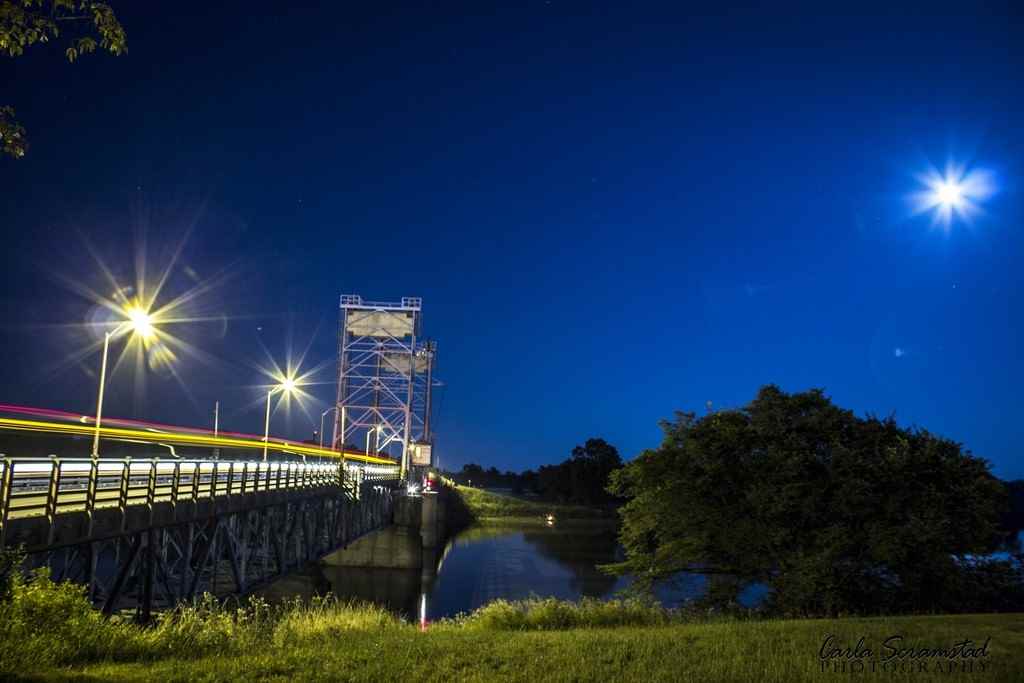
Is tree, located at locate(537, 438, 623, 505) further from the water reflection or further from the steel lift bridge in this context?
the steel lift bridge

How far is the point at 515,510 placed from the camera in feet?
429

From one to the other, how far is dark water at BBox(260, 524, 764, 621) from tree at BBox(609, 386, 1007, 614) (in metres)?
15.0

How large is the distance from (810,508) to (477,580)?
43.5 metres

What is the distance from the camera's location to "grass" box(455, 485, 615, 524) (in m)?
126

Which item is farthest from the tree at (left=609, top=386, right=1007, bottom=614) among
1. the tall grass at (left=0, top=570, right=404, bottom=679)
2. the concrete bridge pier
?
the concrete bridge pier

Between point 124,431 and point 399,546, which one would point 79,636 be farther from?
point 399,546

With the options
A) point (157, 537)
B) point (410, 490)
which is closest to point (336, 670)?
point (157, 537)

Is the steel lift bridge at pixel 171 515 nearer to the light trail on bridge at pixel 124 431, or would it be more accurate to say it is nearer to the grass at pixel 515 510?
the light trail on bridge at pixel 124 431

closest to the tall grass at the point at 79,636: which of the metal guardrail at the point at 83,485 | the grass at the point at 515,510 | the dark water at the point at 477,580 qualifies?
the metal guardrail at the point at 83,485

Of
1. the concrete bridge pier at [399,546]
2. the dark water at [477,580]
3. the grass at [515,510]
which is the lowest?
the dark water at [477,580]

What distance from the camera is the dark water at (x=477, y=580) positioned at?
2164 inches

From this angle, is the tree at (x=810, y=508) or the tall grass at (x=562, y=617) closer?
the tall grass at (x=562, y=617)

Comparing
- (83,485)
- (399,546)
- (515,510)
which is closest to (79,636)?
(83,485)

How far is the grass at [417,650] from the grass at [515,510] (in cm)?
11179
